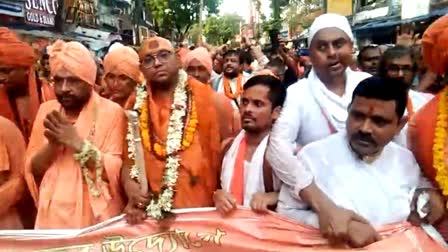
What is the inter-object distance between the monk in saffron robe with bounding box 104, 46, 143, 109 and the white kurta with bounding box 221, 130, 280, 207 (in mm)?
1646

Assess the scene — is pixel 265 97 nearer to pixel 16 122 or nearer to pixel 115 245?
pixel 115 245

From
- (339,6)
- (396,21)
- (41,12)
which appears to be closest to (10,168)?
(339,6)

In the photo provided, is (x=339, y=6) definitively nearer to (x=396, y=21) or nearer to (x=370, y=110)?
(x=396, y=21)

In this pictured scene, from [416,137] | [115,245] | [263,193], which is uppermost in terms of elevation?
[416,137]

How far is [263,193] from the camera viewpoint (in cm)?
329

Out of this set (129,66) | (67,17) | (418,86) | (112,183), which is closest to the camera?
(112,183)

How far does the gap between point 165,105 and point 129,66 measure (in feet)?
5.13

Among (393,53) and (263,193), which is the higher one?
(393,53)

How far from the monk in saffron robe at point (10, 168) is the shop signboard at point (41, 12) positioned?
14629 millimetres

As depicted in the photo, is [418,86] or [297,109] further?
[418,86]

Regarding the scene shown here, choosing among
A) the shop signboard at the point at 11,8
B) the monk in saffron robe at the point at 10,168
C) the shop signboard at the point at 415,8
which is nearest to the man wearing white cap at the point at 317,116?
the monk in saffron robe at the point at 10,168

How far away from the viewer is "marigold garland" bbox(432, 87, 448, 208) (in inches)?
116

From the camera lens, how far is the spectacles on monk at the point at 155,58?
370 cm

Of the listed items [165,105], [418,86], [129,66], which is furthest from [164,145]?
[418,86]
